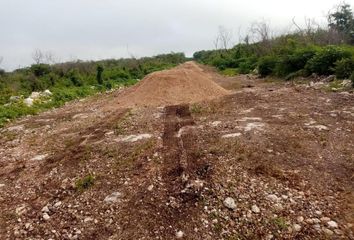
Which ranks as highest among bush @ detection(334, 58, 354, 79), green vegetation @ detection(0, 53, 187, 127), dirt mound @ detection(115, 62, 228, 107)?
bush @ detection(334, 58, 354, 79)

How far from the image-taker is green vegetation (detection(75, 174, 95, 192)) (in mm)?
5313

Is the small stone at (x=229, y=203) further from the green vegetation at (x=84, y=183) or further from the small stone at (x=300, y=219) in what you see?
the green vegetation at (x=84, y=183)

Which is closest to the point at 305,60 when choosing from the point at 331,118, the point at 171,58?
the point at 331,118

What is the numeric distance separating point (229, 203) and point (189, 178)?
879 mm

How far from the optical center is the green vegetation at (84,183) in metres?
5.31

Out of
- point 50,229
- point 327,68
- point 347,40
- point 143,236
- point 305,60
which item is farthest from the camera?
Result: point 347,40

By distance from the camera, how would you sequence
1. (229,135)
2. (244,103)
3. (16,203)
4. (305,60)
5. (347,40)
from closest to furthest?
(16,203), (229,135), (244,103), (305,60), (347,40)

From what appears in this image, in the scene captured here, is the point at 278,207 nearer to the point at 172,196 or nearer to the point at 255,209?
the point at 255,209

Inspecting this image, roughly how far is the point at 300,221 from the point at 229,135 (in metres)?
3.07

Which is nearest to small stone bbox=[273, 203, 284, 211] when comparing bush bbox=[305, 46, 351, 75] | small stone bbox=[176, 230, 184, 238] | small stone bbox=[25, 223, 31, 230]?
small stone bbox=[176, 230, 184, 238]

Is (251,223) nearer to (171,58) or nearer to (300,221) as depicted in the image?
(300,221)

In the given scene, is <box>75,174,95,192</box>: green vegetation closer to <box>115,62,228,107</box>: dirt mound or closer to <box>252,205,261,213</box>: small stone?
<box>252,205,261,213</box>: small stone

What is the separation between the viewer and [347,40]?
25.3 meters

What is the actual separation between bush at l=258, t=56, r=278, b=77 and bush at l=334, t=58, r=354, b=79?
5.65 m
